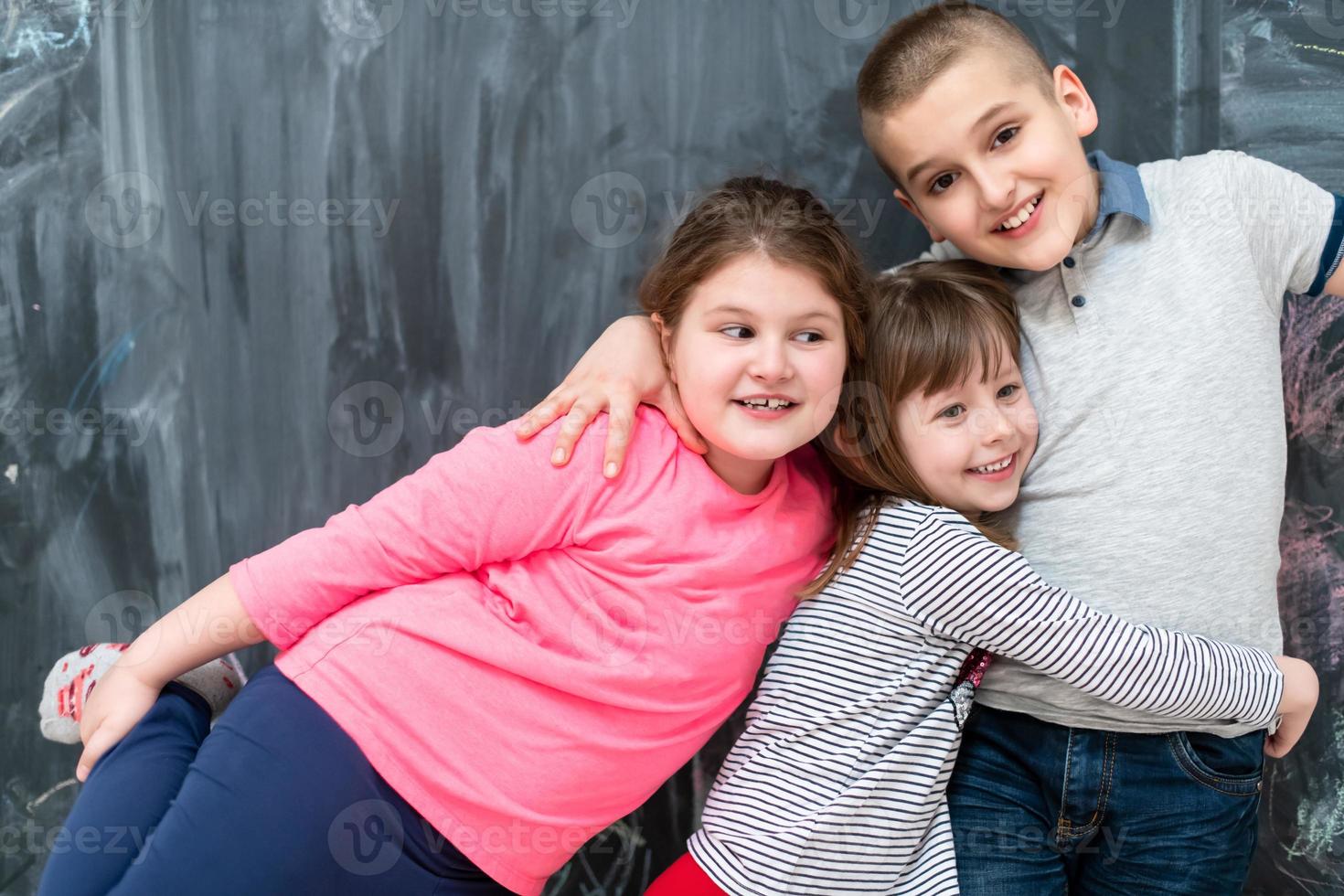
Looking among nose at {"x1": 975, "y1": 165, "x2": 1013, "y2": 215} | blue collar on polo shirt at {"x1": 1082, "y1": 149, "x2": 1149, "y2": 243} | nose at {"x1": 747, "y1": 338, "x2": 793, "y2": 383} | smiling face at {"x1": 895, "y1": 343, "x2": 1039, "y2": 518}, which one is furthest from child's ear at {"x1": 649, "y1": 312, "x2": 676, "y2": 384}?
blue collar on polo shirt at {"x1": 1082, "y1": 149, "x2": 1149, "y2": 243}

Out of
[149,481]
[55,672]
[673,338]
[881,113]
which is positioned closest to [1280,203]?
[881,113]

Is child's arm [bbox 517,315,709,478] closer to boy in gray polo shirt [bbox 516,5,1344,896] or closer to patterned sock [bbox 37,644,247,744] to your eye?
boy in gray polo shirt [bbox 516,5,1344,896]

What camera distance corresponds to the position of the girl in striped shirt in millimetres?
994

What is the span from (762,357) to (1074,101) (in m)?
0.50

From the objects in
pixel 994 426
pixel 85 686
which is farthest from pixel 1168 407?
pixel 85 686

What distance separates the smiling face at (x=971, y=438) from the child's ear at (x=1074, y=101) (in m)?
0.28

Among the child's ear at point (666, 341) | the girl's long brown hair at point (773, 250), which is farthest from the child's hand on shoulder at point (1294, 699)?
the child's ear at point (666, 341)

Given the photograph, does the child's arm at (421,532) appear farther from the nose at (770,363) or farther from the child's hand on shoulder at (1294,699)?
the child's hand on shoulder at (1294,699)

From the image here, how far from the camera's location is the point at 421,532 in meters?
1.01

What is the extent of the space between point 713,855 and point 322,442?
2.36 ft

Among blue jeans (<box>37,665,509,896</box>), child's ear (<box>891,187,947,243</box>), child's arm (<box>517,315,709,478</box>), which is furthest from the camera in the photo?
child's ear (<box>891,187,947,243</box>)

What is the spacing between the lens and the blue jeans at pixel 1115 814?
42.0 inches

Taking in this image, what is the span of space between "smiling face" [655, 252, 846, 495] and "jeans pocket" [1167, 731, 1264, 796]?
0.54 meters

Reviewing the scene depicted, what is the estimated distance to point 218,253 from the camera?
4.16ft
